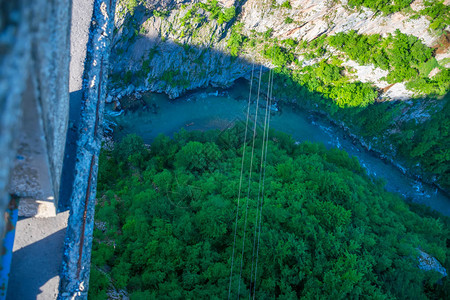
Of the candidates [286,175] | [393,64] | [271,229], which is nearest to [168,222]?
[271,229]

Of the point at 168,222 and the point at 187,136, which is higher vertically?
the point at 187,136

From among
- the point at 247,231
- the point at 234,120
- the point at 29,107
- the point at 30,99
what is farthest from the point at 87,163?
the point at 234,120

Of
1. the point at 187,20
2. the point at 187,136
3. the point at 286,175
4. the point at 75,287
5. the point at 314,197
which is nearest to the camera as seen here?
the point at 75,287

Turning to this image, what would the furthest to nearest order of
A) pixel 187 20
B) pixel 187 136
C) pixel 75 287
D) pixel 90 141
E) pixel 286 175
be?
pixel 187 20 < pixel 187 136 < pixel 286 175 < pixel 90 141 < pixel 75 287

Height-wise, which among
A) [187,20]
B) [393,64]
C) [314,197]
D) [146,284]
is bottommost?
[146,284]

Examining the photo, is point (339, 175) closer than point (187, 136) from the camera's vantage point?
Yes

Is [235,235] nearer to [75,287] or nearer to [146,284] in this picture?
[146,284]

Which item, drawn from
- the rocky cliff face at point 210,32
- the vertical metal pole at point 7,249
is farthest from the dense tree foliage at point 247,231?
the rocky cliff face at point 210,32
